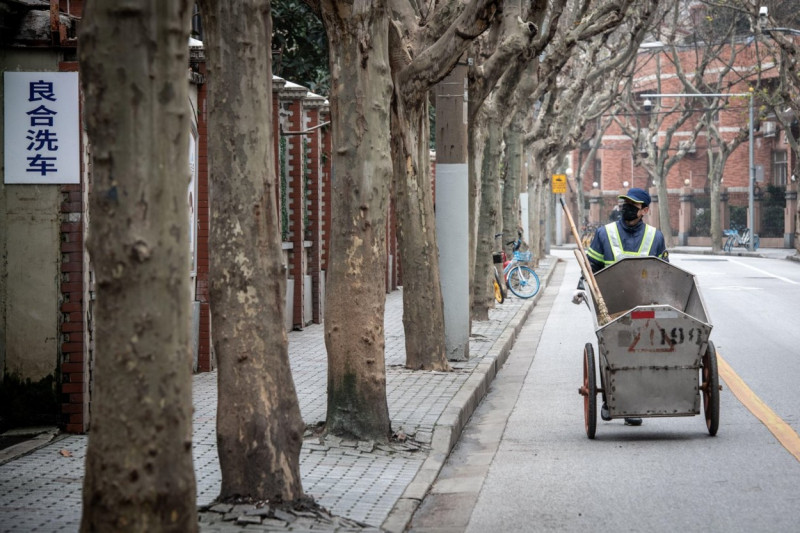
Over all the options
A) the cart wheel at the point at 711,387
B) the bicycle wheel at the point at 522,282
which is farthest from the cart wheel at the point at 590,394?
the bicycle wheel at the point at 522,282

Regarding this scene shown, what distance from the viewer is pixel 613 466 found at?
26.7ft

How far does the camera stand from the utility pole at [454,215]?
13.5 m

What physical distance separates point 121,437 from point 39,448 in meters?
4.36

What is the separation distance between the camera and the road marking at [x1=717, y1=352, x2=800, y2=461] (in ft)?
29.0

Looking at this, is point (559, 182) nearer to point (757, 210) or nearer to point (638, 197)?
point (757, 210)

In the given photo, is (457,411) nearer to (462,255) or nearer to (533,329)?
(462,255)

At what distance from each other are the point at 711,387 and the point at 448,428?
1.95 m

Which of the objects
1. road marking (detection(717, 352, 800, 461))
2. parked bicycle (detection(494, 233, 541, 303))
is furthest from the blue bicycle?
road marking (detection(717, 352, 800, 461))

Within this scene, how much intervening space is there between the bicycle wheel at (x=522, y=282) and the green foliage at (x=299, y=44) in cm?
605

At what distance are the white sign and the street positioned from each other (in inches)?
140

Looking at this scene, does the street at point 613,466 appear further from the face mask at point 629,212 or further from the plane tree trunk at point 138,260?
the plane tree trunk at point 138,260

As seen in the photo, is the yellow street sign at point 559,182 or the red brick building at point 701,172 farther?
the red brick building at point 701,172

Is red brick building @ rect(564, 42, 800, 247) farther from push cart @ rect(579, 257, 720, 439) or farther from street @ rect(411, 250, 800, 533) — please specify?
push cart @ rect(579, 257, 720, 439)

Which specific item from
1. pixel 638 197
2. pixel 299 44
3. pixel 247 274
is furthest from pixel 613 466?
pixel 299 44
